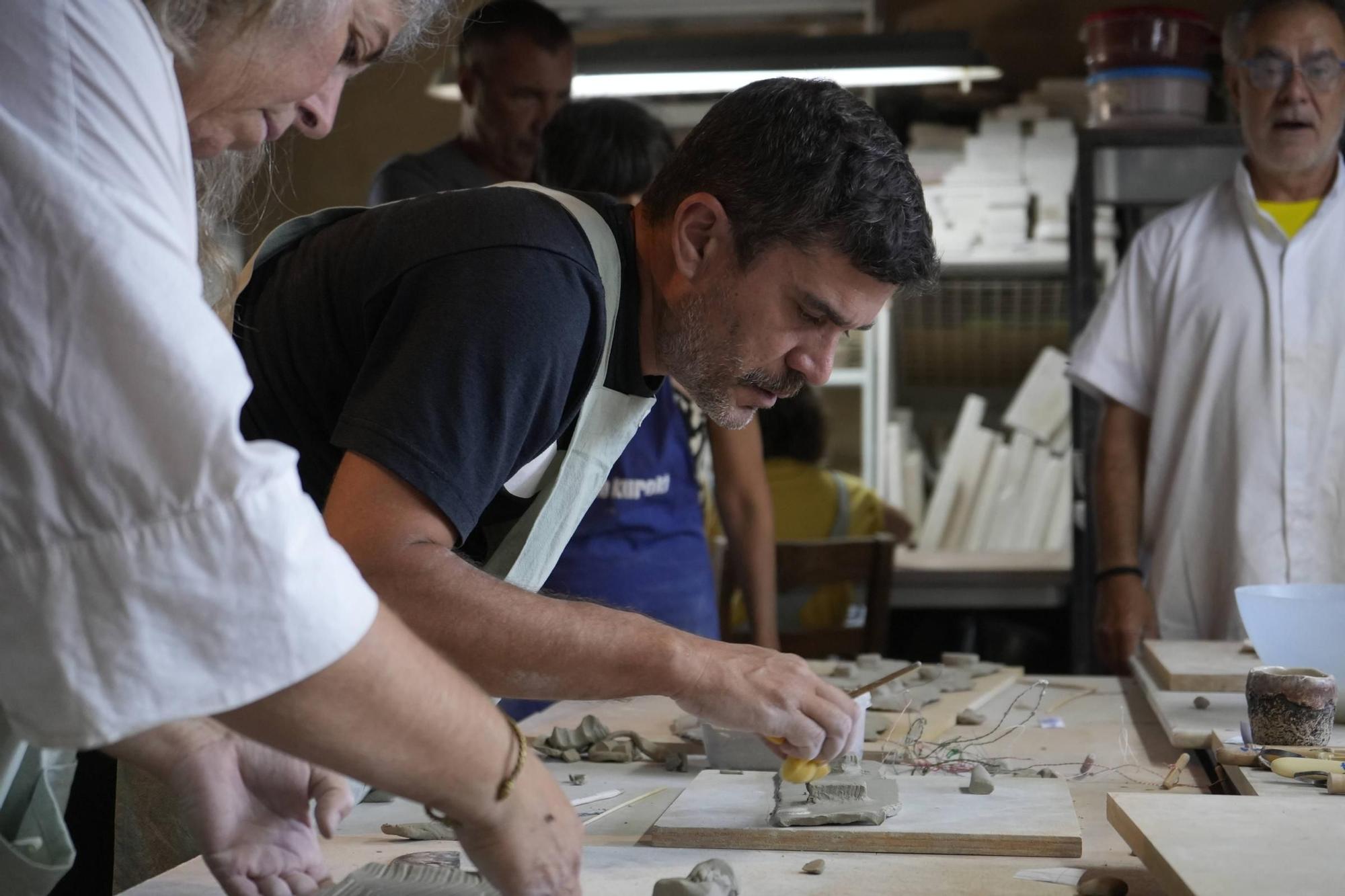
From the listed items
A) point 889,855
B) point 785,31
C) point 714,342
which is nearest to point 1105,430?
point 714,342

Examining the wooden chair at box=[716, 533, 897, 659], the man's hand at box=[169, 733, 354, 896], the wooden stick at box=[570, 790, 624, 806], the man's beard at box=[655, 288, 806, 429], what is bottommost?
the wooden chair at box=[716, 533, 897, 659]

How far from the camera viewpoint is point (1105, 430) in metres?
3.10

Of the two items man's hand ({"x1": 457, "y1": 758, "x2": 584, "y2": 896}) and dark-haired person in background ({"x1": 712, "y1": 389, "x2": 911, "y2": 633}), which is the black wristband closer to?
dark-haired person in background ({"x1": 712, "y1": 389, "x2": 911, "y2": 633})

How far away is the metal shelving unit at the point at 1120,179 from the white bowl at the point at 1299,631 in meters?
1.91

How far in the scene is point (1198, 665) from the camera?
214 centimetres

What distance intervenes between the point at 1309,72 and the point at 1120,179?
3.06ft

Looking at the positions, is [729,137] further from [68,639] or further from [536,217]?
[68,639]

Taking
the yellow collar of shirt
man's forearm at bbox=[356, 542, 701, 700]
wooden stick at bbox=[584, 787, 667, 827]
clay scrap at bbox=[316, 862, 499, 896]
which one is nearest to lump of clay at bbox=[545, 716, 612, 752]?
wooden stick at bbox=[584, 787, 667, 827]

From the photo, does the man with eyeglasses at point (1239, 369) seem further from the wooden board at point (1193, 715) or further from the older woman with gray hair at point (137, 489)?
the older woman with gray hair at point (137, 489)

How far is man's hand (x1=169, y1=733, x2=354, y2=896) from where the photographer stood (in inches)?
47.4

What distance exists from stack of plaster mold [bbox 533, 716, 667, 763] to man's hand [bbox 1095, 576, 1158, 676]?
1343 mm

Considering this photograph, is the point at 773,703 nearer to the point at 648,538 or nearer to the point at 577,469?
the point at 577,469

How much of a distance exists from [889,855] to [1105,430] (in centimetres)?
193

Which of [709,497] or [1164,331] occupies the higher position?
[1164,331]
